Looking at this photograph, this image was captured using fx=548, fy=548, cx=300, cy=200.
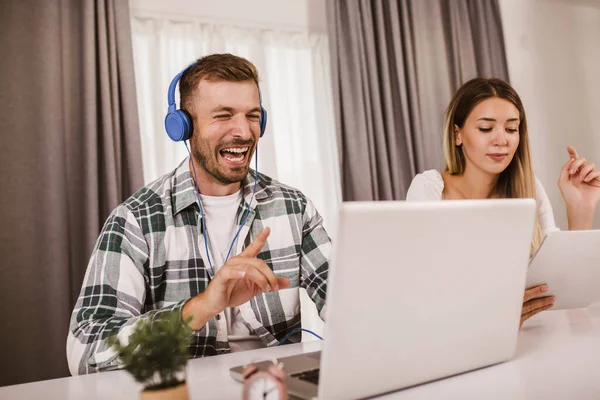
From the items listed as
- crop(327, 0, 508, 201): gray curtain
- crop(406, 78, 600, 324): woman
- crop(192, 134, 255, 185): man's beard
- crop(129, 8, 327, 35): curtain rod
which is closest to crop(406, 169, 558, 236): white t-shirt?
crop(406, 78, 600, 324): woman

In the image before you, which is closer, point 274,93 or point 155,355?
point 155,355

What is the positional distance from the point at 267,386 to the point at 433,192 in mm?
1522

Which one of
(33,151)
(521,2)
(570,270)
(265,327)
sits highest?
(521,2)

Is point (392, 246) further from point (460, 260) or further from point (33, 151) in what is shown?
point (33, 151)

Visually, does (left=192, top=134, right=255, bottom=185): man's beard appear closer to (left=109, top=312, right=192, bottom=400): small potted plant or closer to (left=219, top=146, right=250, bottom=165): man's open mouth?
(left=219, top=146, right=250, bottom=165): man's open mouth

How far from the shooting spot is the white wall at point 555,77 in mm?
3396

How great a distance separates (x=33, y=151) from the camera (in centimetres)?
231

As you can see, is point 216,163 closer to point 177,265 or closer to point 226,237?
point 226,237

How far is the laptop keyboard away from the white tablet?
49 centimetres

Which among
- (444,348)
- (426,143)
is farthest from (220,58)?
(426,143)

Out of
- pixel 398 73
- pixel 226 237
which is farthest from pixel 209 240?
pixel 398 73

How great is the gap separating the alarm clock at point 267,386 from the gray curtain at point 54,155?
1875 mm

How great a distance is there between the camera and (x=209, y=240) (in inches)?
58.5

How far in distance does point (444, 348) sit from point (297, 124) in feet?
7.78
